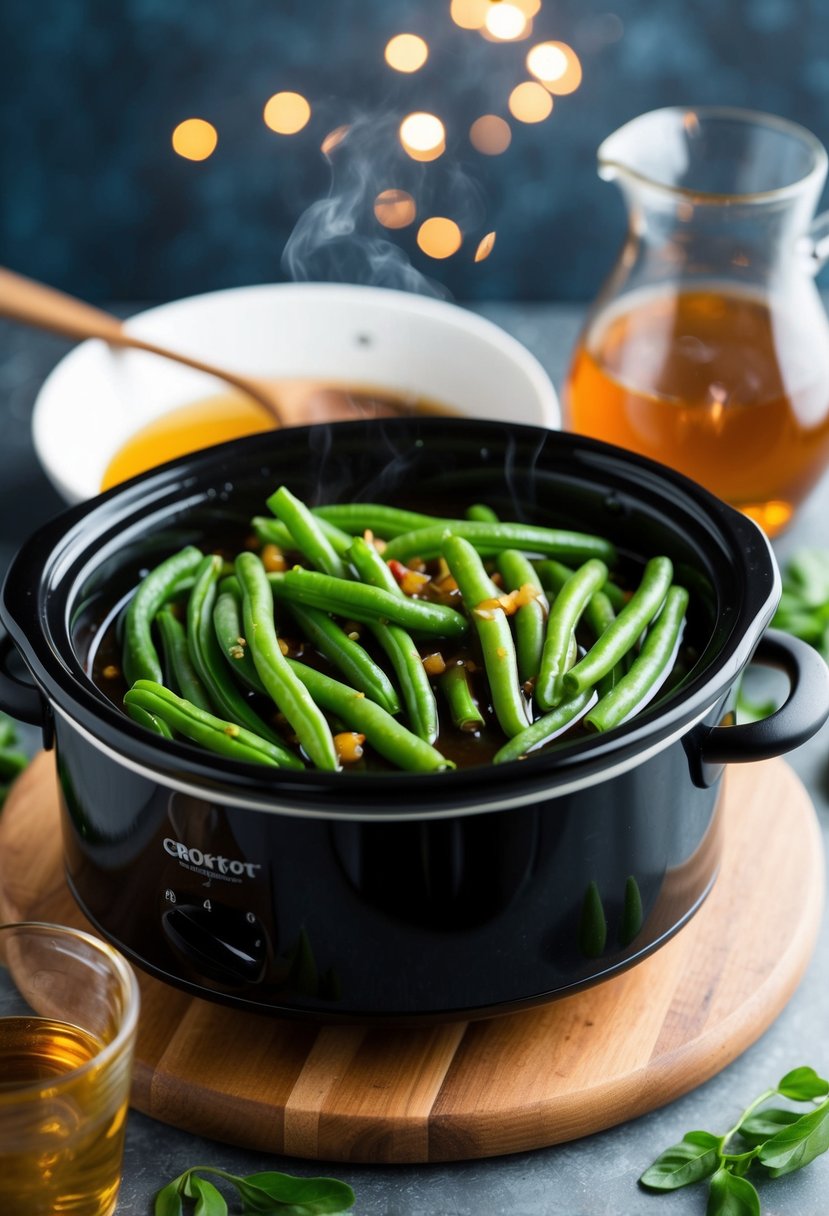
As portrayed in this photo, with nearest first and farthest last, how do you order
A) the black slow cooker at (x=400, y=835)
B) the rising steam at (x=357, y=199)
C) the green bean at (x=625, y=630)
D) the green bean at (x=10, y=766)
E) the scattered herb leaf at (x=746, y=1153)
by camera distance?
the black slow cooker at (x=400, y=835) < the scattered herb leaf at (x=746, y=1153) < the green bean at (x=625, y=630) < the green bean at (x=10, y=766) < the rising steam at (x=357, y=199)

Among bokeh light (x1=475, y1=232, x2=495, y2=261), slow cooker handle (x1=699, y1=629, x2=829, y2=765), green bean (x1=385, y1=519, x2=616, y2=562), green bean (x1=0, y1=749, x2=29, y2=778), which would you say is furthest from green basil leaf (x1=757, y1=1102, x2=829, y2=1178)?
bokeh light (x1=475, y1=232, x2=495, y2=261)

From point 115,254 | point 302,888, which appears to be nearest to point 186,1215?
point 302,888

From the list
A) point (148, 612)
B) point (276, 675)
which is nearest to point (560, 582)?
point (276, 675)

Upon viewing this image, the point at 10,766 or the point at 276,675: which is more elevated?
the point at 276,675

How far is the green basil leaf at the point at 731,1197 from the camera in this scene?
158 centimetres

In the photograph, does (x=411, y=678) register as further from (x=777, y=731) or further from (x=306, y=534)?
(x=777, y=731)

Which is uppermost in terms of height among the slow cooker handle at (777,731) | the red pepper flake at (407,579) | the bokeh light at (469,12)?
the bokeh light at (469,12)

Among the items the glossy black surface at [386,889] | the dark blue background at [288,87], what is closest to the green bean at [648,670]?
the glossy black surface at [386,889]

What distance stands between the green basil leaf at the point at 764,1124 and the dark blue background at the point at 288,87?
2049mm

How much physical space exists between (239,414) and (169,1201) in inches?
64.1

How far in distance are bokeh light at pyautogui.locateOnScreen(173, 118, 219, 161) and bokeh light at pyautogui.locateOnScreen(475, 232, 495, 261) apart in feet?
2.36

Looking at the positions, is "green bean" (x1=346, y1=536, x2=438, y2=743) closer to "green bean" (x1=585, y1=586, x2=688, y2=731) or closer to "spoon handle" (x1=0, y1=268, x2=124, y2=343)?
"green bean" (x1=585, y1=586, x2=688, y2=731)

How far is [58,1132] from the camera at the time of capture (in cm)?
137

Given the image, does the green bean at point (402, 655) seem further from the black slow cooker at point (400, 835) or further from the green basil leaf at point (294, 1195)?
the green basil leaf at point (294, 1195)
